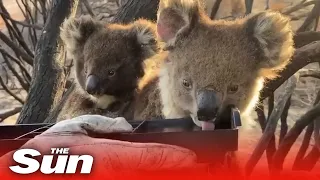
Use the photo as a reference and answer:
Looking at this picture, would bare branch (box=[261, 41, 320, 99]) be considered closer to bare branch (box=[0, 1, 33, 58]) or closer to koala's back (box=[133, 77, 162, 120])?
koala's back (box=[133, 77, 162, 120])

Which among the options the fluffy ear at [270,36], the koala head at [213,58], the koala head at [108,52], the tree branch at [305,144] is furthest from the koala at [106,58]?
the tree branch at [305,144]

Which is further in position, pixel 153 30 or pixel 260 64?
pixel 153 30

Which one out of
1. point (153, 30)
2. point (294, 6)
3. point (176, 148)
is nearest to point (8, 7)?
point (294, 6)

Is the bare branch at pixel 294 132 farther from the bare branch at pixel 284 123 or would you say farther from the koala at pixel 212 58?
the koala at pixel 212 58

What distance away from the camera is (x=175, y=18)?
1021 mm

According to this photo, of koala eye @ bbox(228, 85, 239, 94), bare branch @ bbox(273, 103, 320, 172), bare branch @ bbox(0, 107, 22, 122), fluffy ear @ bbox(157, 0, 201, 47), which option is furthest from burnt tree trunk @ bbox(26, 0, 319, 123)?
bare branch @ bbox(0, 107, 22, 122)

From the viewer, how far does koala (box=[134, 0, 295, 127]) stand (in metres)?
0.91

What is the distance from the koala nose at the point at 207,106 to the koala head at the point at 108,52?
0.27 metres

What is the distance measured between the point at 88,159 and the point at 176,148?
142 mm

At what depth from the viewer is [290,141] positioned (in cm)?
185

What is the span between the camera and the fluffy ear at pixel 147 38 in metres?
1.12

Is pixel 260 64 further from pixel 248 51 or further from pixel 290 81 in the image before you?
pixel 290 81

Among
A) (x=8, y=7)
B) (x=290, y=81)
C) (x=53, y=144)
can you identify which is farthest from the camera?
(x=8, y=7)

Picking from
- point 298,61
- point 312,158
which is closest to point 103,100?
point 298,61
